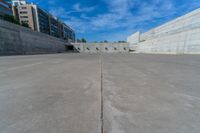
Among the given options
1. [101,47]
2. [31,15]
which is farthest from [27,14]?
[101,47]

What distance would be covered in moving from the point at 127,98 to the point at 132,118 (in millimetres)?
515

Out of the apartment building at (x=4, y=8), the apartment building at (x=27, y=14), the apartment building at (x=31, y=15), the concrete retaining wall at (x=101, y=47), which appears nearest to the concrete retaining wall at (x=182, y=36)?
the concrete retaining wall at (x=101, y=47)

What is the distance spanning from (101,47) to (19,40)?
2987 cm

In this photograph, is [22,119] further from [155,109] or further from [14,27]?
[14,27]

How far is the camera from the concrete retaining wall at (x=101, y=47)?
42906 millimetres

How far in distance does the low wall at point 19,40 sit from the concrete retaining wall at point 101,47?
50.6 ft

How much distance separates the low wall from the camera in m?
17.3

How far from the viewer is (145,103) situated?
1475 millimetres

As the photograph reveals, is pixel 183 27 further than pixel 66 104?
Yes

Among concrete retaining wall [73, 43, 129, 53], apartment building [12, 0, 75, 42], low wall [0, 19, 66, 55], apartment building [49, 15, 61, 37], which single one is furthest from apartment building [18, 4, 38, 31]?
low wall [0, 19, 66, 55]

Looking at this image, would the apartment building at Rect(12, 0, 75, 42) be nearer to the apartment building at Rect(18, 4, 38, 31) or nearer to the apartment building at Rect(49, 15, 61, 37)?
the apartment building at Rect(18, 4, 38, 31)

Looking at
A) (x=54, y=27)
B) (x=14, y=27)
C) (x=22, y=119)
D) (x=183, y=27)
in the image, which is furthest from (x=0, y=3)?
(x=183, y=27)

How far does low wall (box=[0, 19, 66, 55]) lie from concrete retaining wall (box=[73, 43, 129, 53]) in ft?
50.6

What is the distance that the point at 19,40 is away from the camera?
20.2m
